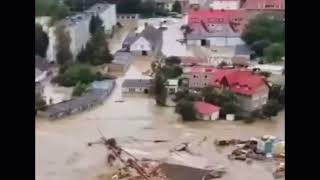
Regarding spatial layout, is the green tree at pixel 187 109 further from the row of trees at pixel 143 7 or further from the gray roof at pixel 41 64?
the gray roof at pixel 41 64

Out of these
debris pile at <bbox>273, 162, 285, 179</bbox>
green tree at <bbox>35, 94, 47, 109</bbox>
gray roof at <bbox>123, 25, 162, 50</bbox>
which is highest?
gray roof at <bbox>123, 25, 162, 50</bbox>

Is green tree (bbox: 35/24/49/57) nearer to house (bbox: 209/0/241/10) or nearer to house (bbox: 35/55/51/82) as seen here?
house (bbox: 35/55/51/82)

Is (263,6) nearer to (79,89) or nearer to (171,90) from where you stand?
(171,90)

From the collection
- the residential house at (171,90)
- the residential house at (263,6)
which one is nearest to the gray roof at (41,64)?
the residential house at (171,90)

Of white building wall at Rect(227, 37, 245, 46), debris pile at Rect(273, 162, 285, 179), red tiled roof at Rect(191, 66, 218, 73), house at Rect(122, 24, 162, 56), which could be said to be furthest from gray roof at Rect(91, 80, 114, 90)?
debris pile at Rect(273, 162, 285, 179)
